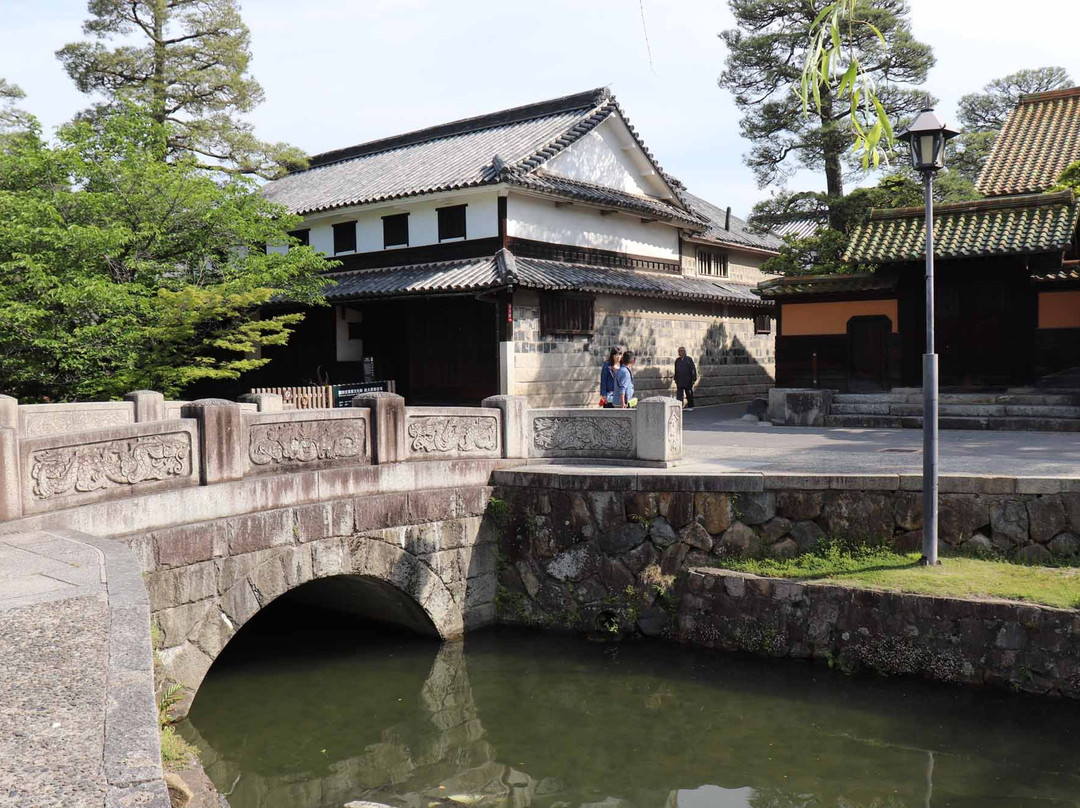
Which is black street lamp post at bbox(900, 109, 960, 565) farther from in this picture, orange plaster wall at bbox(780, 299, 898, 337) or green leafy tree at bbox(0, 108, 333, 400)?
green leafy tree at bbox(0, 108, 333, 400)

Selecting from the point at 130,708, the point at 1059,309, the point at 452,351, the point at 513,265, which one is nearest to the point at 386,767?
the point at 130,708

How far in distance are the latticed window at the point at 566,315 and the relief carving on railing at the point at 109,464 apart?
1273cm

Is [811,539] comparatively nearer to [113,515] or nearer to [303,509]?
[303,509]

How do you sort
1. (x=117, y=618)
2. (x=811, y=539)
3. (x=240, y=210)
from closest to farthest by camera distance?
(x=117, y=618) < (x=811, y=539) < (x=240, y=210)

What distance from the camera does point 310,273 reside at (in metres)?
20.4

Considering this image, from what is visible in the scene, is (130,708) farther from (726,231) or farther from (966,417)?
(726,231)

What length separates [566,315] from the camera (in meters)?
21.2

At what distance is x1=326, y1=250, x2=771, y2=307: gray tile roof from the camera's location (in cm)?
1931

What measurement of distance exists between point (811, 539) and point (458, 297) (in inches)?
477

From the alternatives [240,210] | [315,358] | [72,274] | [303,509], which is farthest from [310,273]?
[303,509]

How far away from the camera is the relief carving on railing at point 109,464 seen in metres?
7.40

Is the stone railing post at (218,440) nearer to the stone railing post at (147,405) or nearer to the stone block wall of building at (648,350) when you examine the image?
the stone railing post at (147,405)

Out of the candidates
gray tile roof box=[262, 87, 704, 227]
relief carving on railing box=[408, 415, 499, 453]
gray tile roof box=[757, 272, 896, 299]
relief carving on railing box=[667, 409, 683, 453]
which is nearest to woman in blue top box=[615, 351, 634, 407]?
relief carving on railing box=[667, 409, 683, 453]

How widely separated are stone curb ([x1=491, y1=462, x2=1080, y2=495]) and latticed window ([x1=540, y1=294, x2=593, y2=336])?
909cm
